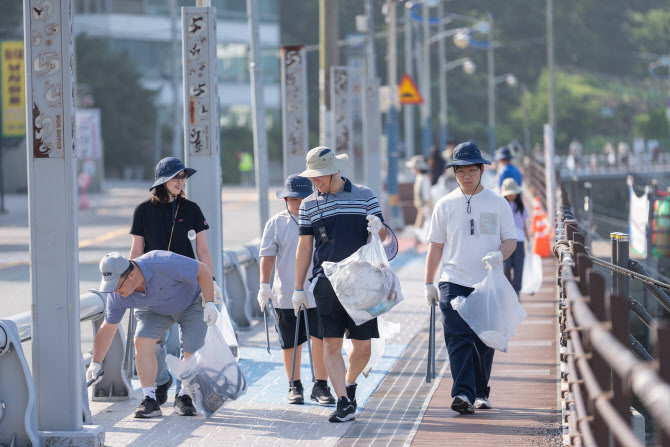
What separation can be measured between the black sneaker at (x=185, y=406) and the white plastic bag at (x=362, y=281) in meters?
1.34

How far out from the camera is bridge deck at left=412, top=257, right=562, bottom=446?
689 centimetres

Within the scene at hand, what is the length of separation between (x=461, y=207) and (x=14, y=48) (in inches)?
1259

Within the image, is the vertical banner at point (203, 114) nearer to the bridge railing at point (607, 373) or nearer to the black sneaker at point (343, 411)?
the black sneaker at point (343, 411)

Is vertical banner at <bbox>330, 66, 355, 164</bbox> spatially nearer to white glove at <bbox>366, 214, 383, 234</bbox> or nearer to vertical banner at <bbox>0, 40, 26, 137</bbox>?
white glove at <bbox>366, 214, 383, 234</bbox>

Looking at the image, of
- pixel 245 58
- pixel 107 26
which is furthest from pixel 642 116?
pixel 107 26

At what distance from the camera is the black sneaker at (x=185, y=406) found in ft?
25.5

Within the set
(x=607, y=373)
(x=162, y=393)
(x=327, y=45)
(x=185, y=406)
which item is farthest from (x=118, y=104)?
(x=607, y=373)

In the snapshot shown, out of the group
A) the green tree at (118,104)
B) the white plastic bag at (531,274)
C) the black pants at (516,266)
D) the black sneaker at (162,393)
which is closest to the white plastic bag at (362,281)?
the black sneaker at (162,393)

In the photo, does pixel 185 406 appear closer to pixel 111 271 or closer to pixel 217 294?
pixel 217 294

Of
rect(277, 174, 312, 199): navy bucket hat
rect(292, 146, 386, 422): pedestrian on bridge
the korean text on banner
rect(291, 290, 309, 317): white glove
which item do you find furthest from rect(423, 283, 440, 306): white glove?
the korean text on banner

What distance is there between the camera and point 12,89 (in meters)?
36.5

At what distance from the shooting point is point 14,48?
122 ft

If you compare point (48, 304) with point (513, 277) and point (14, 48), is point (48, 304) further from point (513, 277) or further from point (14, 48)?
point (14, 48)

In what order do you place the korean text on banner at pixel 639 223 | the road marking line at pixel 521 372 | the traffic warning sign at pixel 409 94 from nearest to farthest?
the road marking line at pixel 521 372
the korean text on banner at pixel 639 223
the traffic warning sign at pixel 409 94
